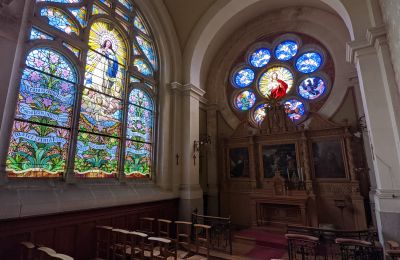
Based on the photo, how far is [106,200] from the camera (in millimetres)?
5297

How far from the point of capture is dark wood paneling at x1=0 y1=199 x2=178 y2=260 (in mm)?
3779

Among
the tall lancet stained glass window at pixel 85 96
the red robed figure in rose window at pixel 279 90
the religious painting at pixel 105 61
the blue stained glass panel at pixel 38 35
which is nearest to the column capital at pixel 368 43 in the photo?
the red robed figure in rose window at pixel 279 90

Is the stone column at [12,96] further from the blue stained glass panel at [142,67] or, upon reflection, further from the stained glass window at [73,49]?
the blue stained glass panel at [142,67]

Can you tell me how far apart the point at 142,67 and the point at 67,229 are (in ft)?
16.5

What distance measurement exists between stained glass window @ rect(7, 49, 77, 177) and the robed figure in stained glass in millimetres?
657

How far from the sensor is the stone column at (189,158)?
24.5 feet

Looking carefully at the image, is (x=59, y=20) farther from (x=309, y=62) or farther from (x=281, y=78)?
(x=309, y=62)

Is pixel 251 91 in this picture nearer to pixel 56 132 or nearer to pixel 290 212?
pixel 290 212

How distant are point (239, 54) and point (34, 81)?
7916mm

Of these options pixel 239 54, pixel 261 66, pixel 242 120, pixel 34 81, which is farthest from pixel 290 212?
pixel 34 81

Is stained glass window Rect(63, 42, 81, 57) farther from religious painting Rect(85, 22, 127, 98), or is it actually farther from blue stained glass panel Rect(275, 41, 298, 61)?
blue stained glass panel Rect(275, 41, 298, 61)

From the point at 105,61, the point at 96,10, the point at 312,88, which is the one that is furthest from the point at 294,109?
the point at 96,10

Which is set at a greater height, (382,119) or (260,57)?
(260,57)

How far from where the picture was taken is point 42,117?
4.73 meters
